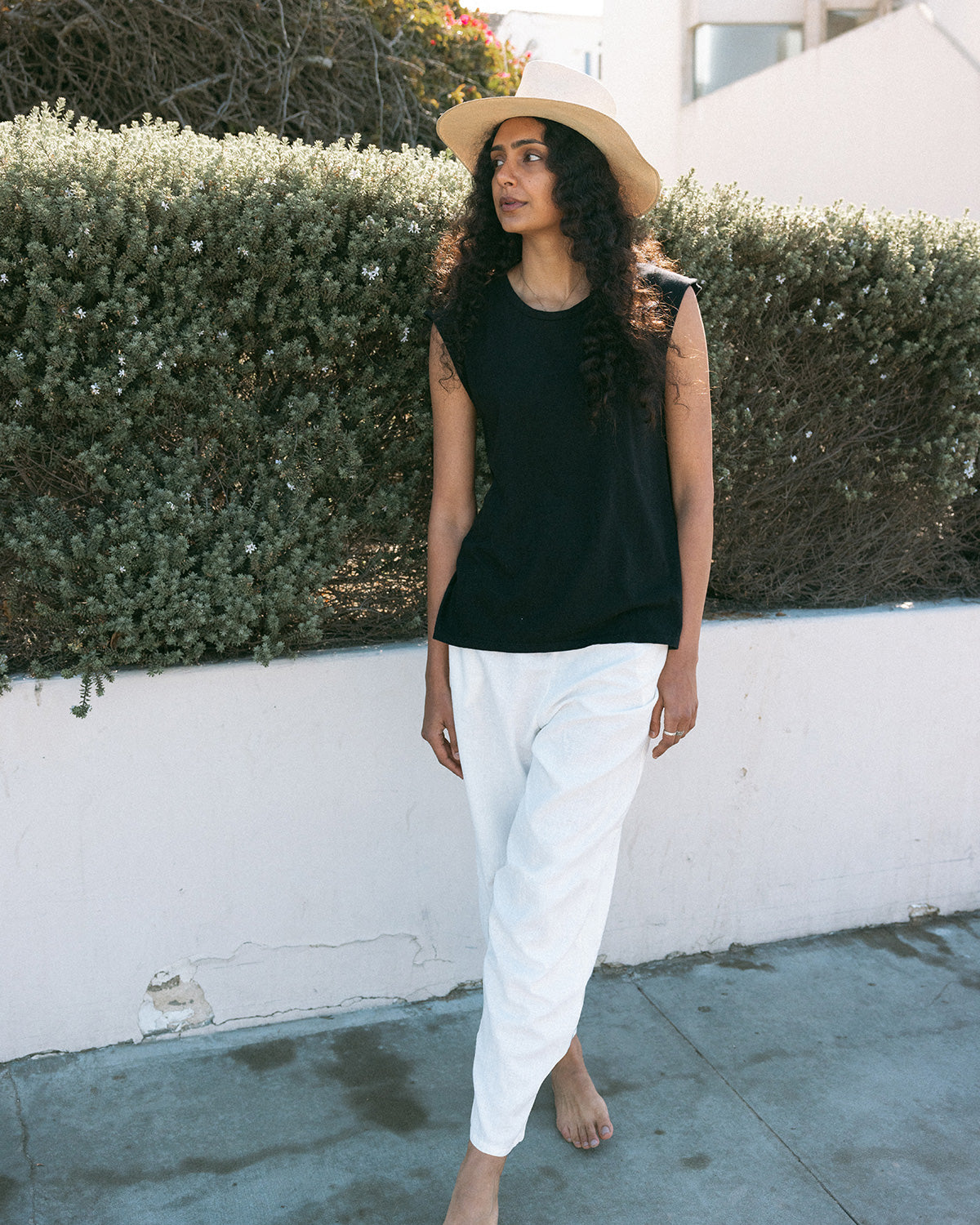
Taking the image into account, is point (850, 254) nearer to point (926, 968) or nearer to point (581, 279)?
point (581, 279)

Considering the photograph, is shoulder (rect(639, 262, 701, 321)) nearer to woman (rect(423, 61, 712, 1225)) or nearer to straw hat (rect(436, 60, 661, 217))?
woman (rect(423, 61, 712, 1225))

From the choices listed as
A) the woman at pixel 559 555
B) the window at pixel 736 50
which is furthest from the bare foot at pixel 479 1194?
the window at pixel 736 50

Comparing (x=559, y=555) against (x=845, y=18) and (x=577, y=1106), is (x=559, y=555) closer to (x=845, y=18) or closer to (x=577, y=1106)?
(x=577, y=1106)

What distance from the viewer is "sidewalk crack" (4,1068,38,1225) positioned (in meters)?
2.20

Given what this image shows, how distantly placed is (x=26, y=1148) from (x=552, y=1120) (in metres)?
1.16

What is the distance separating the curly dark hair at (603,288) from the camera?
210 centimetres

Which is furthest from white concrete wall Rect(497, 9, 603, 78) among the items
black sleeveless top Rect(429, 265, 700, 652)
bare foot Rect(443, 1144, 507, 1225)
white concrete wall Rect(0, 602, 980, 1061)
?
bare foot Rect(443, 1144, 507, 1225)

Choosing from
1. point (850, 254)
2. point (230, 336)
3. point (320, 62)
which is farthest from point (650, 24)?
point (230, 336)

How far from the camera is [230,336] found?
2.55m

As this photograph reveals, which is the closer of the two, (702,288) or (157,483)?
(157,483)

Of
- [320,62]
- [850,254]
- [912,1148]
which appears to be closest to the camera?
[912,1148]

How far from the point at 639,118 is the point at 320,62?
7538 mm

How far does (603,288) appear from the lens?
7.00ft

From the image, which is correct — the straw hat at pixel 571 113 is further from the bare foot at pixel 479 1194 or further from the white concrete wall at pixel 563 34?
the white concrete wall at pixel 563 34
